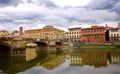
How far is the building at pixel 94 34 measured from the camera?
334 ft

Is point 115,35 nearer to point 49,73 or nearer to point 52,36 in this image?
point 52,36

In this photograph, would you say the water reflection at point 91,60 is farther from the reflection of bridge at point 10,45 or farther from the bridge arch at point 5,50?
the bridge arch at point 5,50

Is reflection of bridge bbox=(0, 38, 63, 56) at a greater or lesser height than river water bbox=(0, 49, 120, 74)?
greater

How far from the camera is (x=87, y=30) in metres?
108

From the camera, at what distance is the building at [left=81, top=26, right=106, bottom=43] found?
334 feet

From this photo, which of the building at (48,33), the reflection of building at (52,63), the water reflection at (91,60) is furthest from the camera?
the building at (48,33)

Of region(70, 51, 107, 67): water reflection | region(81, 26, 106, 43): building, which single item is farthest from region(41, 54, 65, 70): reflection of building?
region(81, 26, 106, 43): building

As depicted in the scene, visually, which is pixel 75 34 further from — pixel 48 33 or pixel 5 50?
pixel 5 50

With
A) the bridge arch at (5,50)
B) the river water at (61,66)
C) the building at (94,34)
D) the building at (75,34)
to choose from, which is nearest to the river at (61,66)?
the river water at (61,66)

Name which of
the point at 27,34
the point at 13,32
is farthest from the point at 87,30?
the point at 13,32

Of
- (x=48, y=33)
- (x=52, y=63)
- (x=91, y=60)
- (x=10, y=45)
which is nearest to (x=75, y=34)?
(x=48, y=33)

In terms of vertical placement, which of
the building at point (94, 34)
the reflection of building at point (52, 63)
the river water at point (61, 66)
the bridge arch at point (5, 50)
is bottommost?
the reflection of building at point (52, 63)

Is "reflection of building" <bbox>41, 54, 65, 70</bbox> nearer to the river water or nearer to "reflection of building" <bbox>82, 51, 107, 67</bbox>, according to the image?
the river water

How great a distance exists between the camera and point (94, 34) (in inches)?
4139
